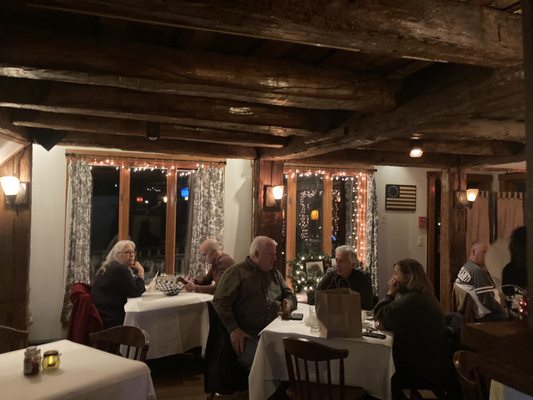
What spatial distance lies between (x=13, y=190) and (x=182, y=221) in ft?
8.12

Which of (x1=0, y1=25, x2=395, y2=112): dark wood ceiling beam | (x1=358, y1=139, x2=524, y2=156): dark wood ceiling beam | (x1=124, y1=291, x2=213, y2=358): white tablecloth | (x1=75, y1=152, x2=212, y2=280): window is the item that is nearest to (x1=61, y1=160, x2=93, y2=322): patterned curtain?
(x1=75, y1=152, x2=212, y2=280): window

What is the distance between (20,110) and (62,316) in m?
2.93

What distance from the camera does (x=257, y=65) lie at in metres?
2.70

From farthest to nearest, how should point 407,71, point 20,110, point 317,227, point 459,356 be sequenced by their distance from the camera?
point 317,227, point 20,110, point 407,71, point 459,356

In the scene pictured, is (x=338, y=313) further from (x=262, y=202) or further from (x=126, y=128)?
(x=262, y=202)

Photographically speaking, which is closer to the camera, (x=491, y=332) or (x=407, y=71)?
(x=491, y=332)

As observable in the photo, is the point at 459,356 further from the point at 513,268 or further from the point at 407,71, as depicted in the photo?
the point at 407,71

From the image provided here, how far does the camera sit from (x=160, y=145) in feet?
17.0

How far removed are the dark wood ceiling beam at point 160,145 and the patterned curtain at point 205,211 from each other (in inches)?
31.1

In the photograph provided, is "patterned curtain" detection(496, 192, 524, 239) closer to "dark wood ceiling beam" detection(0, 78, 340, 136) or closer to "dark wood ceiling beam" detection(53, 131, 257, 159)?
"dark wood ceiling beam" detection(53, 131, 257, 159)

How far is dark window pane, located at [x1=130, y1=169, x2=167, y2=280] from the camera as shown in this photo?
20.4 feet

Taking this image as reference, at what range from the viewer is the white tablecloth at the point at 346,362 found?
9.60 feet

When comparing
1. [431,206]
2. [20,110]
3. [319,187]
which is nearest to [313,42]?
[20,110]

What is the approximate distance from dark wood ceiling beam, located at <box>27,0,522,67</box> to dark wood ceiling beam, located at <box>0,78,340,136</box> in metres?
1.66
